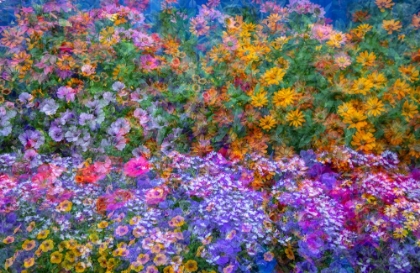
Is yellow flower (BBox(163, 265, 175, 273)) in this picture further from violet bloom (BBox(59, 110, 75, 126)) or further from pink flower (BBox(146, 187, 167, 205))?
violet bloom (BBox(59, 110, 75, 126))

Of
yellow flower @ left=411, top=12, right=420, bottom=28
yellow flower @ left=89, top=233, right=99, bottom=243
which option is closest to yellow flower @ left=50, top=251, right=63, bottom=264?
yellow flower @ left=89, top=233, right=99, bottom=243

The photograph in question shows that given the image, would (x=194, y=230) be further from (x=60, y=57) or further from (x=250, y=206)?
(x=60, y=57)

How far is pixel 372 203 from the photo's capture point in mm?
2727

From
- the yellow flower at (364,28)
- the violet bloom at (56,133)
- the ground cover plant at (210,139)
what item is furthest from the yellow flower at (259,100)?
the violet bloom at (56,133)

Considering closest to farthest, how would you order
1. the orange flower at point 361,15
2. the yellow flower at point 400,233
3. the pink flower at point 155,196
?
1. the yellow flower at point 400,233
2. the pink flower at point 155,196
3. the orange flower at point 361,15

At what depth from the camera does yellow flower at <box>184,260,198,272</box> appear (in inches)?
88.3

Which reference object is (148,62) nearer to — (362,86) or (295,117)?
(295,117)

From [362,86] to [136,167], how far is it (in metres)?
1.32

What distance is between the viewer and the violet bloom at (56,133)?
339 centimetres

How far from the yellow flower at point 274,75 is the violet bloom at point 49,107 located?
1.24m

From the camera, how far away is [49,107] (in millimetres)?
3479

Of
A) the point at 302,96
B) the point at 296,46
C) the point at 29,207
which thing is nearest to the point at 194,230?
the point at 29,207

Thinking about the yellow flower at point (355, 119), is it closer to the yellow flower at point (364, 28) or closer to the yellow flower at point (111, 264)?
the yellow flower at point (364, 28)

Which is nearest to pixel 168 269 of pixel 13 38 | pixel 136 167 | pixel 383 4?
pixel 136 167
